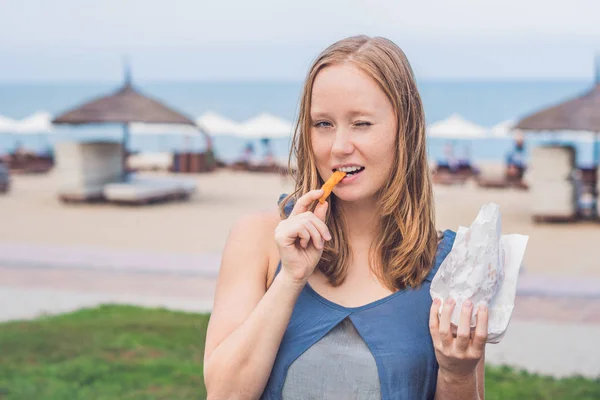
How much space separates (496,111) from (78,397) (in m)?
98.1

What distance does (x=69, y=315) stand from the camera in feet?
24.3

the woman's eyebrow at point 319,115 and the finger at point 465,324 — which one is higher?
the woman's eyebrow at point 319,115

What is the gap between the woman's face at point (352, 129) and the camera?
1.88m

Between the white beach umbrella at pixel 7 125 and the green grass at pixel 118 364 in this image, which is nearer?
the green grass at pixel 118 364

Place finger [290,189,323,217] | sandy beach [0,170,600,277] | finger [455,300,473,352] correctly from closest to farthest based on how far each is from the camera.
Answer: finger [455,300,473,352], finger [290,189,323,217], sandy beach [0,170,600,277]

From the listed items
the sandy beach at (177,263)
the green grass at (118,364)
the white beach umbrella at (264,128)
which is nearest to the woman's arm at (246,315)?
the green grass at (118,364)

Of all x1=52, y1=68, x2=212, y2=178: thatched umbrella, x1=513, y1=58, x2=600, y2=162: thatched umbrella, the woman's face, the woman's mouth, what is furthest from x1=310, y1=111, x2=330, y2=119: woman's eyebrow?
x1=52, y1=68, x2=212, y2=178: thatched umbrella

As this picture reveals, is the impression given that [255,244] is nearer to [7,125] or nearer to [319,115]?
[319,115]

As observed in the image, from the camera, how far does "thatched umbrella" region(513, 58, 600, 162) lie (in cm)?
1473

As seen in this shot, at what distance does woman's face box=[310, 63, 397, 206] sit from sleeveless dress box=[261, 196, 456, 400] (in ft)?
0.87

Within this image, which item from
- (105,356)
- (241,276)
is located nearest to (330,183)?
(241,276)

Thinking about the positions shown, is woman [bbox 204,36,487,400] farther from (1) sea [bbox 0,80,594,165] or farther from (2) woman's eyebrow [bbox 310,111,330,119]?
(1) sea [bbox 0,80,594,165]

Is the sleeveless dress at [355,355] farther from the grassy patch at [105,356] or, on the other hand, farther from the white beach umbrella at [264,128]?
the white beach umbrella at [264,128]

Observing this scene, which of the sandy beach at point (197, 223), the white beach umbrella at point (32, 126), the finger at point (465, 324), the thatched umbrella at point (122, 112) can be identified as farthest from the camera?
the white beach umbrella at point (32, 126)
